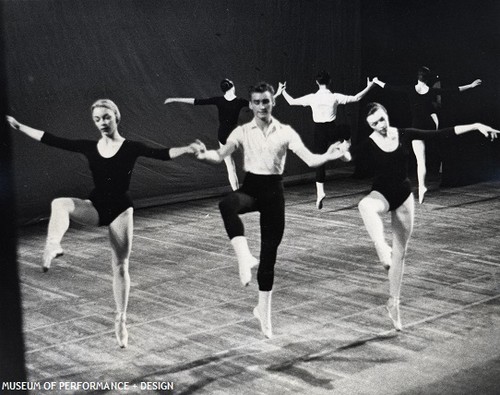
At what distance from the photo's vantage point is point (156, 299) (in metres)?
7.48

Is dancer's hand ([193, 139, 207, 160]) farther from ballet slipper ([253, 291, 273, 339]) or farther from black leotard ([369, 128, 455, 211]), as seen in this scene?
black leotard ([369, 128, 455, 211])

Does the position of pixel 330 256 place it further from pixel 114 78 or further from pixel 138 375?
pixel 114 78

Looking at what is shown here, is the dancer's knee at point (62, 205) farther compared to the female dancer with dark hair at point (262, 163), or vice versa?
the female dancer with dark hair at point (262, 163)

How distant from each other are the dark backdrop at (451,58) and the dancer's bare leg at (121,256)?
8.62 metres

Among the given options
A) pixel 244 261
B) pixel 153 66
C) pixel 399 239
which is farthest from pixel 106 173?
pixel 153 66

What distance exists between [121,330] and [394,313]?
2.09 metres

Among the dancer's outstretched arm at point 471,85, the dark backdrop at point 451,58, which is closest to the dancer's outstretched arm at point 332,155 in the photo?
the dancer's outstretched arm at point 471,85

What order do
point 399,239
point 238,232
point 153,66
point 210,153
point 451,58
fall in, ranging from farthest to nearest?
point 451,58, point 153,66, point 399,239, point 238,232, point 210,153

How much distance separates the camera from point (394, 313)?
247 inches

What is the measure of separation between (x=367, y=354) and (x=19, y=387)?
311cm

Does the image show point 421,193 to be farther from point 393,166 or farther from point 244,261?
point 244,261

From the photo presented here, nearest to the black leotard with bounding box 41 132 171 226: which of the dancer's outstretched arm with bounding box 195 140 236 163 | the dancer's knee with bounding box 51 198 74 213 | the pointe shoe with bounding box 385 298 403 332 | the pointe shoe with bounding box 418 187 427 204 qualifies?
the dancer's knee with bounding box 51 198 74 213

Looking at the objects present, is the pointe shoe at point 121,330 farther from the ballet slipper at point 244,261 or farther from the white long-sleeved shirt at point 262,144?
the white long-sleeved shirt at point 262,144

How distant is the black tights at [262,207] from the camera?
15.8 ft
